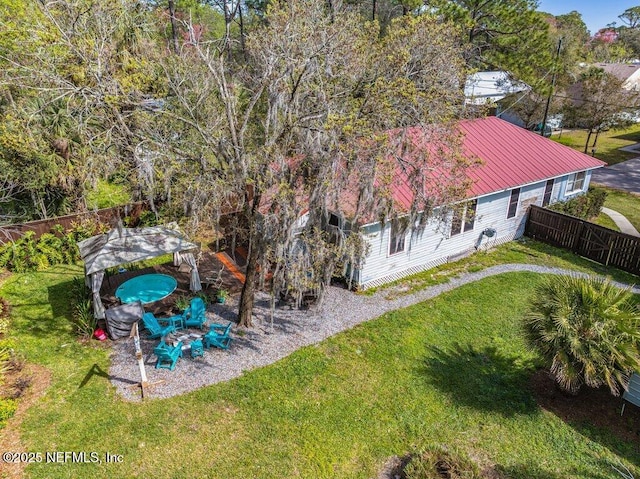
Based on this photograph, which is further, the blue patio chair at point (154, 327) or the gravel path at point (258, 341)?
the blue patio chair at point (154, 327)

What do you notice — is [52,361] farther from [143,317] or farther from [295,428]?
[295,428]

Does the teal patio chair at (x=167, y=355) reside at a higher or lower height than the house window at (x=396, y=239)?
lower

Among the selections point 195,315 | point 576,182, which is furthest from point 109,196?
point 576,182

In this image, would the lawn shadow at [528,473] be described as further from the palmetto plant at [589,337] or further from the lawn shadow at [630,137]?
the lawn shadow at [630,137]

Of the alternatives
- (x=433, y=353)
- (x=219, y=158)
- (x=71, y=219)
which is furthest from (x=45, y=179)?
(x=433, y=353)

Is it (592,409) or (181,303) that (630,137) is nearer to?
(592,409)

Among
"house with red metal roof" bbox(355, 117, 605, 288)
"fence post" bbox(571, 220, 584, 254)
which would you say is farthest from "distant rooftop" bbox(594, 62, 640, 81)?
"fence post" bbox(571, 220, 584, 254)

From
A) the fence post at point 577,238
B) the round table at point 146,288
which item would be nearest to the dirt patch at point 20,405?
the round table at point 146,288

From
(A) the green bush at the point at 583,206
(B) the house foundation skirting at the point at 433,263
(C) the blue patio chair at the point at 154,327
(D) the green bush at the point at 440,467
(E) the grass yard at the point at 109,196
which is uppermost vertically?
(A) the green bush at the point at 583,206
